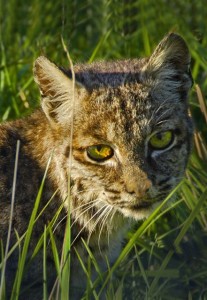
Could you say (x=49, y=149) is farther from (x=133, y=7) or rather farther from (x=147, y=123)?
(x=133, y=7)

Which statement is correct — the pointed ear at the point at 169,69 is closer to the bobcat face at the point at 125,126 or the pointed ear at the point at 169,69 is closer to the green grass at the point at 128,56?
the bobcat face at the point at 125,126

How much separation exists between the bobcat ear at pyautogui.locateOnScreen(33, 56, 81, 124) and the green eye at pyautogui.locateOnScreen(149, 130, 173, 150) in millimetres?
570

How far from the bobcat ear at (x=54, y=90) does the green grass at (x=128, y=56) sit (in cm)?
69

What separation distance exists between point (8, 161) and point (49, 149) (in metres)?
0.30

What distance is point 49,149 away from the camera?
602 cm

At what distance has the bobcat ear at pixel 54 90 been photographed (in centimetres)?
Answer: 584

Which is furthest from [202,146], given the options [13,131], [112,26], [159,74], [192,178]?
[112,26]

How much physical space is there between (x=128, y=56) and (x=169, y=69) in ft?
7.12

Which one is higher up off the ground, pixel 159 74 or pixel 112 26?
pixel 112 26

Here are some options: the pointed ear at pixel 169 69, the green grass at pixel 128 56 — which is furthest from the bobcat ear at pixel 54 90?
the green grass at pixel 128 56

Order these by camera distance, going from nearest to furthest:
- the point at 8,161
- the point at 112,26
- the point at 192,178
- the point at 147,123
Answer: the point at 147,123 → the point at 8,161 → the point at 192,178 → the point at 112,26

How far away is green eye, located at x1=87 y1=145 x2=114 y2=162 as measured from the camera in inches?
225

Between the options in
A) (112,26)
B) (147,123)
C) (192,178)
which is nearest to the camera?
(147,123)

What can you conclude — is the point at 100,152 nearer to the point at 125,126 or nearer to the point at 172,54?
the point at 125,126
